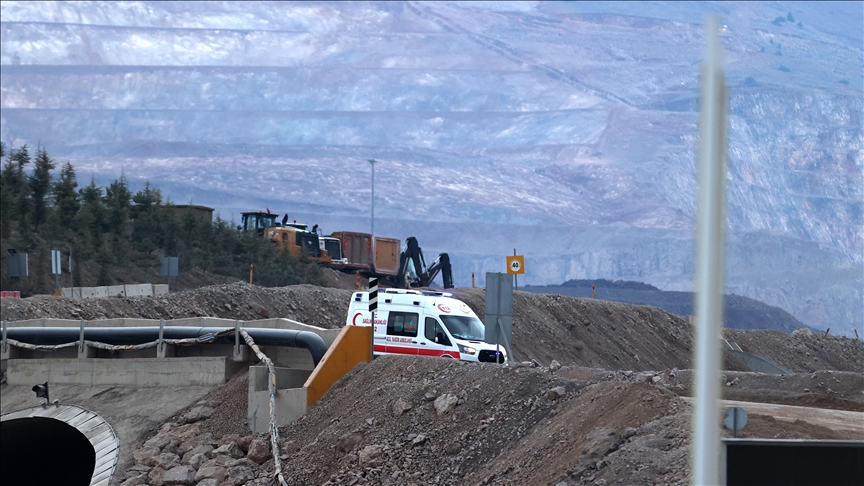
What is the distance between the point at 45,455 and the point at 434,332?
47.3 ft

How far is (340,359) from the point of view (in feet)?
71.9

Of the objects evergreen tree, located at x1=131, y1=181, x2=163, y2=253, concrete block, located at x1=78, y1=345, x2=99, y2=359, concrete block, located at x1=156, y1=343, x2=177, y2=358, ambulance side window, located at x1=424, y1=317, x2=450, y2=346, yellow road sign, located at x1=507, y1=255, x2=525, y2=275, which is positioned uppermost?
evergreen tree, located at x1=131, y1=181, x2=163, y2=253

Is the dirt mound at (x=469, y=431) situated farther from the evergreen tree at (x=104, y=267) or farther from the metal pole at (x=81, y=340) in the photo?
the evergreen tree at (x=104, y=267)

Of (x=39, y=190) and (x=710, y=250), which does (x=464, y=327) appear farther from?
(x=39, y=190)

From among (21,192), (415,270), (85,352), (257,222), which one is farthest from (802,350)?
(21,192)

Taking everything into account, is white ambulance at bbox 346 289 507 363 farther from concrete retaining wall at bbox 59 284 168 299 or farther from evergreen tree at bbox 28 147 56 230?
evergreen tree at bbox 28 147 56 230

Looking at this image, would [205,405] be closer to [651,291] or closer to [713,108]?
[713,108]

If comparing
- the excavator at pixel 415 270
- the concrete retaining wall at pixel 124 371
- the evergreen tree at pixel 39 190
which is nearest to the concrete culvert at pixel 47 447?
the concrete retaining wall at pixel 124 371

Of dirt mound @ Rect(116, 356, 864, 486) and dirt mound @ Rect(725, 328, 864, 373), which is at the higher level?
dirt mound @ Rect(116, 356, 864, 486)

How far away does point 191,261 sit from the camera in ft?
212

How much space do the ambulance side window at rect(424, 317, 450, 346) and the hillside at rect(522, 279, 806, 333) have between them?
41580mm

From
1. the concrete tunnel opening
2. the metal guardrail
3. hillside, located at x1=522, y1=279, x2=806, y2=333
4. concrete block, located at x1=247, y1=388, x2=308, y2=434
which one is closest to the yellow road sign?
the metal guardrail

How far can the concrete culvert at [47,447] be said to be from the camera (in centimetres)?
2652

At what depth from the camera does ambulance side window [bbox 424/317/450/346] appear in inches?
974
